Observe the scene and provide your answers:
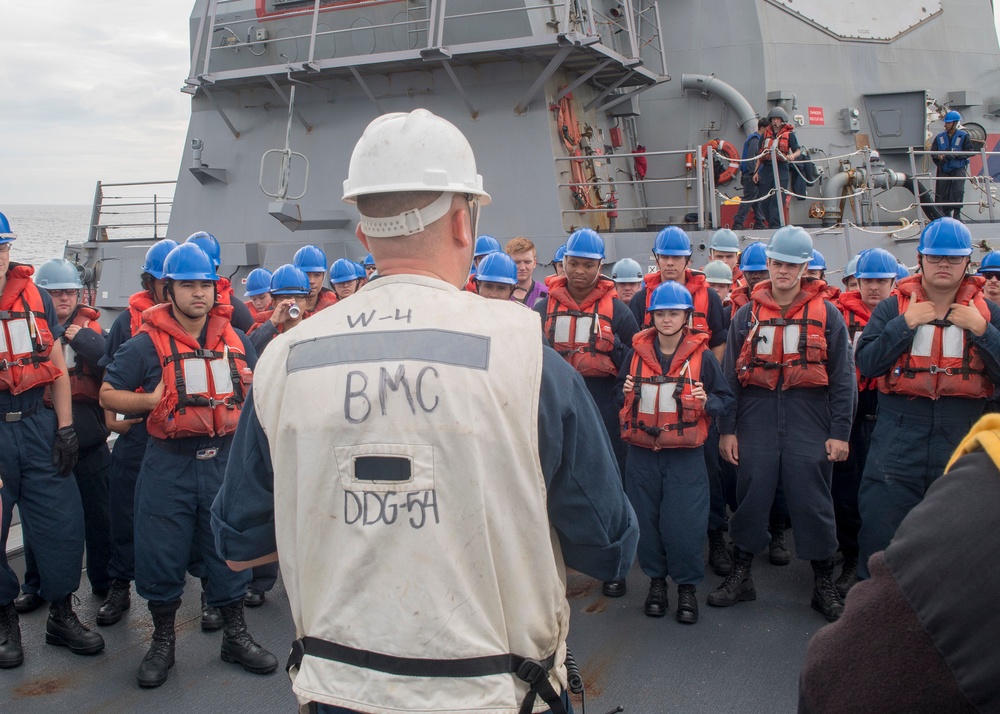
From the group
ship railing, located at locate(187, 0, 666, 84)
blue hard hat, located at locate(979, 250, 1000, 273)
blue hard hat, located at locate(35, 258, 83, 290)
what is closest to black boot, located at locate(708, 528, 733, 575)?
blue hard hat, located at locate(979, 250, 1000, 273)

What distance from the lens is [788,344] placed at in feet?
14.6

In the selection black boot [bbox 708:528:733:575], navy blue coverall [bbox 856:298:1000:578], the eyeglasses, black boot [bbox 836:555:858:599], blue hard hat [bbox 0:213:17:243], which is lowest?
black boot [bbox 836:555:858:599]

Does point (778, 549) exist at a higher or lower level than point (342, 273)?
lower

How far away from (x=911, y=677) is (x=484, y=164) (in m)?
8.65

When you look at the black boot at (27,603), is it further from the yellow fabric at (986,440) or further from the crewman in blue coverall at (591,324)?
the yellow fabric at (986,440)

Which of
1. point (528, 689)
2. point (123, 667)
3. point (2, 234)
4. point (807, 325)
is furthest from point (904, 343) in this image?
point (2, 234)

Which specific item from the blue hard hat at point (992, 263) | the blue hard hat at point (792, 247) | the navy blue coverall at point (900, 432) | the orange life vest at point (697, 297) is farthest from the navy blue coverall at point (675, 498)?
the blue hard hat at point (992, 263)

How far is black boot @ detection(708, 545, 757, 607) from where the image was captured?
461 centimetres

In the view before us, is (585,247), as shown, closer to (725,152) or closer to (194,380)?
(194,380)

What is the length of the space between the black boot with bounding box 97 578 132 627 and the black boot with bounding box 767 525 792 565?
377 cm

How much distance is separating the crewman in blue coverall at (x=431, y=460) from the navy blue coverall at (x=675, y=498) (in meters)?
2.84

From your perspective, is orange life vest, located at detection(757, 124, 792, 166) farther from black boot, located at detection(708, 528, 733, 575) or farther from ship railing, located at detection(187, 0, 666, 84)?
black boot, located at detection(708, 528, 733, 575)

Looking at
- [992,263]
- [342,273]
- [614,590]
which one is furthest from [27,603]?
[992,263]

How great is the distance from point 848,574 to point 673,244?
7.92ft
